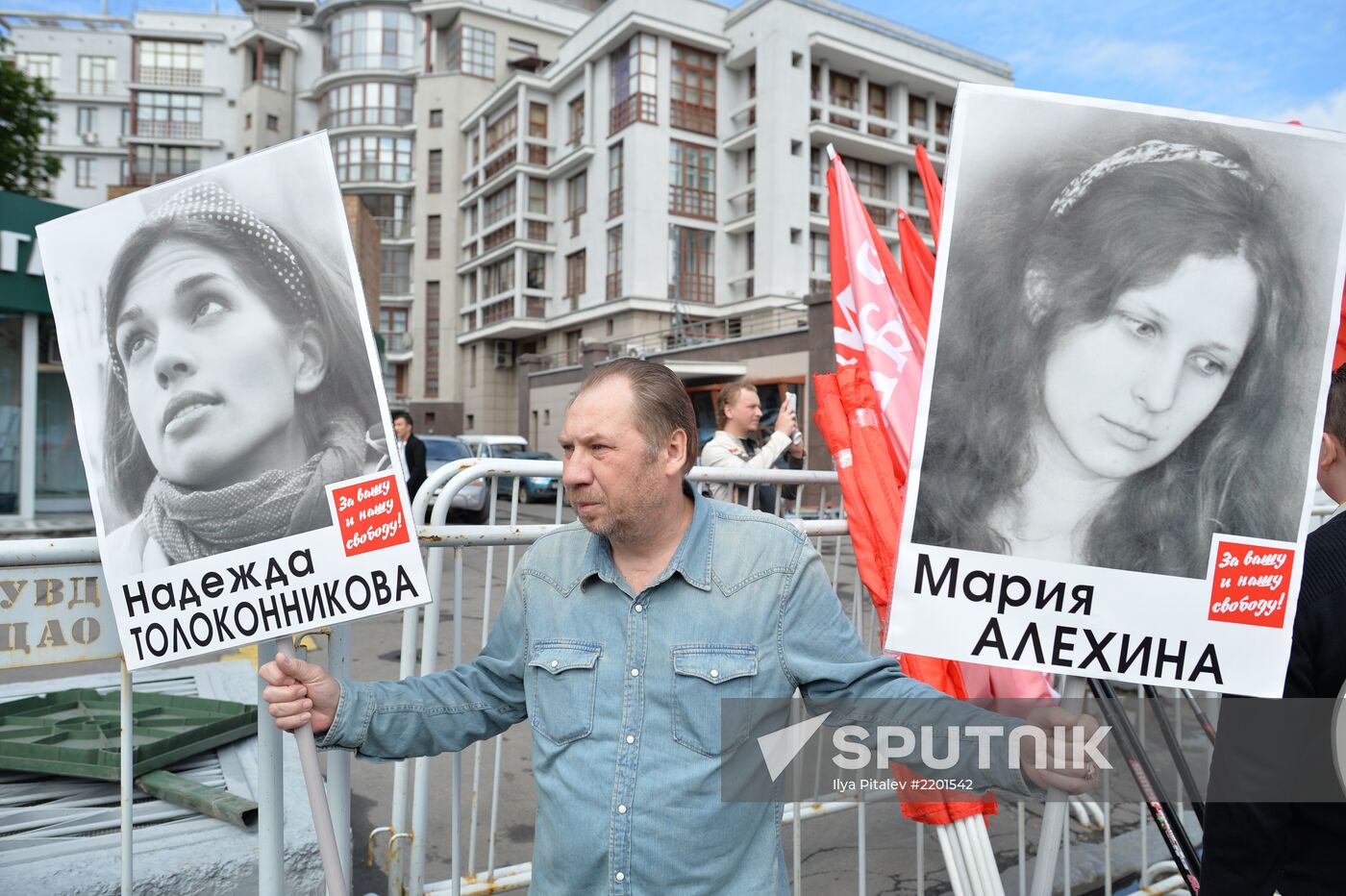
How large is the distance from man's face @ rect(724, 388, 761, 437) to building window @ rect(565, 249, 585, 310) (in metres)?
38.8

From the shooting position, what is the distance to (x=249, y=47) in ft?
211

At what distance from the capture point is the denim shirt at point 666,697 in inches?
71.1

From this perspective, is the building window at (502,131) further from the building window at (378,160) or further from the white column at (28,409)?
the white column at (28,409)

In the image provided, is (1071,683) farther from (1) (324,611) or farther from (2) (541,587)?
(1) (324,611)

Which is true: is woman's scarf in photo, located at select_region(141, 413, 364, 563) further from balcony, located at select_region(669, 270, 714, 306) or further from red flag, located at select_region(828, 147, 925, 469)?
balcony, located at select_region(669, 270, 714, 306)

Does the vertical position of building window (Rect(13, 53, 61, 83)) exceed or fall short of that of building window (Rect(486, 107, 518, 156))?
it exceeds it

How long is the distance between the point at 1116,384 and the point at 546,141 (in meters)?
48.8

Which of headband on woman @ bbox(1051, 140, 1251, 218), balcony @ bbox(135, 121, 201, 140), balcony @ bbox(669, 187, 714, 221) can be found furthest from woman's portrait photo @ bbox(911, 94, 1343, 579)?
balcony @ bbox(135, 121, 201, 140)

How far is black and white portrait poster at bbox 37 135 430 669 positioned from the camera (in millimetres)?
1976

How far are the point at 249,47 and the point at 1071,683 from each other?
7579 cm

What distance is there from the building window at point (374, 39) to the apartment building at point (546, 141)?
0.15 m

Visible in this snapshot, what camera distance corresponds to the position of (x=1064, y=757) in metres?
1.66

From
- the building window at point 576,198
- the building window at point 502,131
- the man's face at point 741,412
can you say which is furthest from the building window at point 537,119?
the man's face at point 741,412

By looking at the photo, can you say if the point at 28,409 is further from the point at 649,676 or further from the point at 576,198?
the point at 576,198
